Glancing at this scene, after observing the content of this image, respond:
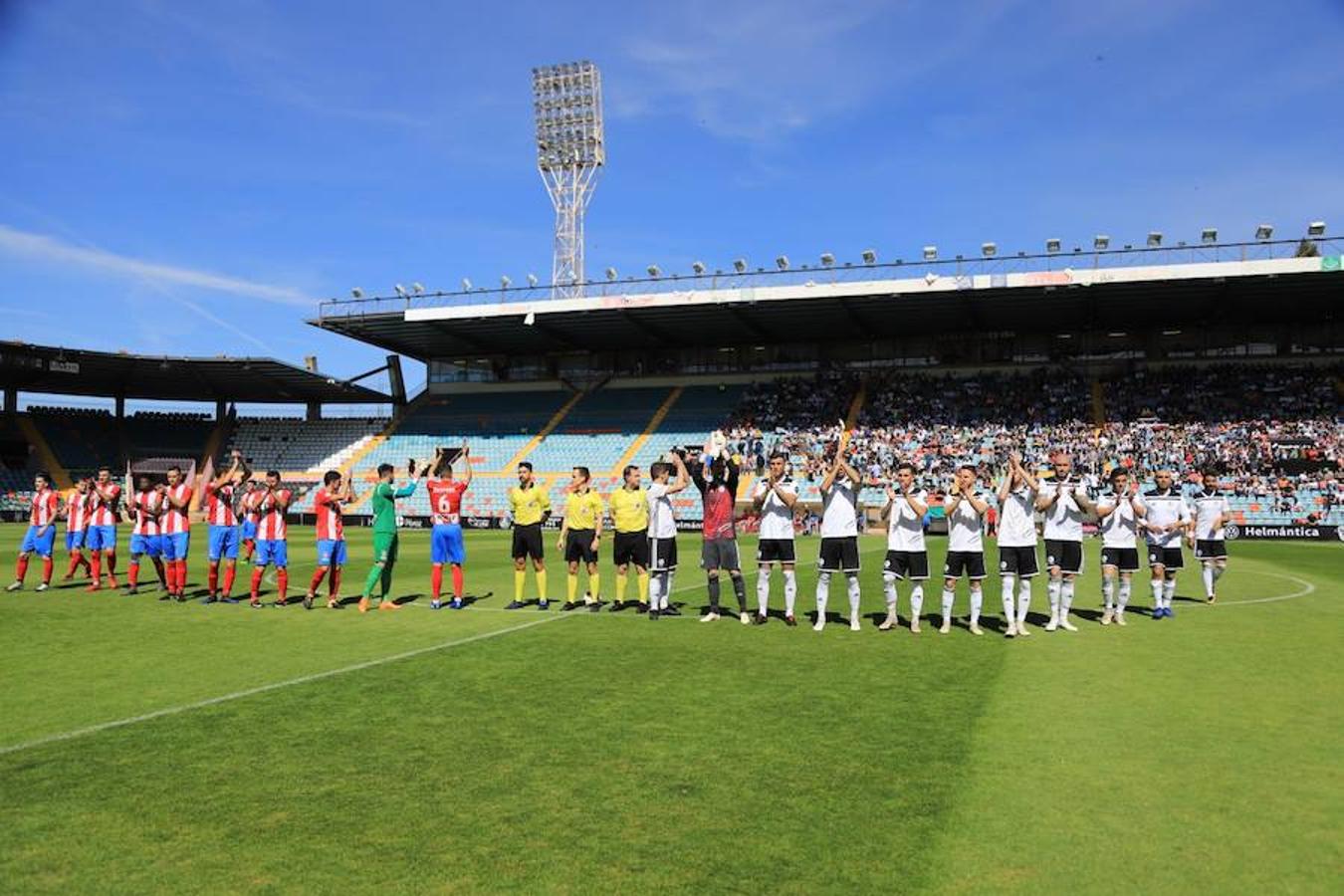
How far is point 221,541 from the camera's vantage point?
15070mm

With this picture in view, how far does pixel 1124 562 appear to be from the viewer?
12789 mm

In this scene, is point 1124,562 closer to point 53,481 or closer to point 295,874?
point 295,874

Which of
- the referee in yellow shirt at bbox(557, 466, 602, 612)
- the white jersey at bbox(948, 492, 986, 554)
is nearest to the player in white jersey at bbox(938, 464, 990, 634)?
the white jersey at bbox(948, 492, 986, 554)

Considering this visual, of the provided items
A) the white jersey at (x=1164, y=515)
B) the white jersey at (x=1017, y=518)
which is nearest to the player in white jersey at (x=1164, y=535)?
the white jersey at (x=1164, y=515)

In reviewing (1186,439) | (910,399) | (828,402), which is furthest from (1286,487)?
(828,402)

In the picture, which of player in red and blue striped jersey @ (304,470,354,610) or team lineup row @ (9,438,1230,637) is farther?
player in red and blue striped jersey @ (304,470,354,610)

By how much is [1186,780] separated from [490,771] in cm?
419

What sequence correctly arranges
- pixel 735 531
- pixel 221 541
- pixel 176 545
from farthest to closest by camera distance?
1. pixel 176 545
2. pixel 221 541
3. pixel 735 531

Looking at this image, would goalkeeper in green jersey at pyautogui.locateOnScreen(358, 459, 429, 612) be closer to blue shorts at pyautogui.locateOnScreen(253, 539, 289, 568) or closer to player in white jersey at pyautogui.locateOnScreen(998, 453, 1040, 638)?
blue shorts at pyautogui.locateOnScreen(253, 539, 289, 568)

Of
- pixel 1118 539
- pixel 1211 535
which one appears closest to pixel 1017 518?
pixel 1118 539

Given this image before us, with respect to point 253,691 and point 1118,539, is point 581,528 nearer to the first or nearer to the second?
point 253,691

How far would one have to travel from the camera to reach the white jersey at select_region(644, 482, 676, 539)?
12.8 meters

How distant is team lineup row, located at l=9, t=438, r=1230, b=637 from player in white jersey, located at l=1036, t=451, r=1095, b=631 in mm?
18

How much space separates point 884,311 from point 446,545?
3722 cm
